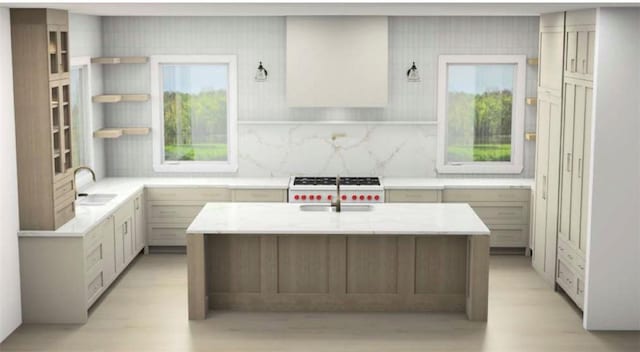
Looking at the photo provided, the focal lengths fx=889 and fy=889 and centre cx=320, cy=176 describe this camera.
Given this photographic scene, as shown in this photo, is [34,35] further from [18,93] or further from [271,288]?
[271,288]

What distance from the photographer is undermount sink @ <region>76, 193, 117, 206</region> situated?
8.56 meters

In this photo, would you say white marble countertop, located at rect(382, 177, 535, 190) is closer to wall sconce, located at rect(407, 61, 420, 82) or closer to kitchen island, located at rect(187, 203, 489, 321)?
wall sconce, located at rect(407, 61, 420, 82)

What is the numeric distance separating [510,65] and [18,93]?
5362 mm

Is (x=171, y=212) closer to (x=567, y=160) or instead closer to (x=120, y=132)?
(x=120, y=132)

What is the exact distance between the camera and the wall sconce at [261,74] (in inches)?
384

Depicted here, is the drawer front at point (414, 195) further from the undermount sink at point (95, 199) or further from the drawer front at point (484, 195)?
the undermount sink at point (95, 199)

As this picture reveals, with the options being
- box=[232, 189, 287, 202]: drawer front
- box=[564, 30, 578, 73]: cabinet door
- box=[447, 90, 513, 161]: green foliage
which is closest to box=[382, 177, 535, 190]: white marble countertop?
box=[447, 90, 513, 161]: green foliage

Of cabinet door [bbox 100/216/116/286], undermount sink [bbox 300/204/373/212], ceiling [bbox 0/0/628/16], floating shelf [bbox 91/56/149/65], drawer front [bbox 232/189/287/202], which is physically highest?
ceiling [bbox 0/0/628/16]

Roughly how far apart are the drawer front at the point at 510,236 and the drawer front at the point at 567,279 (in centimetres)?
150

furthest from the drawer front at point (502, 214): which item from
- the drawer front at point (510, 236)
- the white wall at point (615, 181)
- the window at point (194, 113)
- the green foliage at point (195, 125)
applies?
the green foliage at point (195, 125)

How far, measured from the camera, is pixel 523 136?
9.93 m

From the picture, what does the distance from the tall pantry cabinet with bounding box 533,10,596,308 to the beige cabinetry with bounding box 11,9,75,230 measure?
427 cm

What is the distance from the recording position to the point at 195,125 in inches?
399

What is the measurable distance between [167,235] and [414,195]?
2.70m
